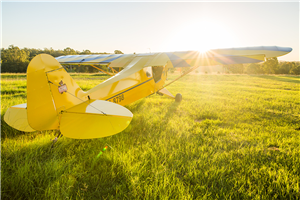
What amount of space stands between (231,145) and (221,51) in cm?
401

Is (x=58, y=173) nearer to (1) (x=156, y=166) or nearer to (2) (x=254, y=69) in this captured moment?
(1) (x=156, y=166)

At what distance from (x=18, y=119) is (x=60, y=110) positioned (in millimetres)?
1107

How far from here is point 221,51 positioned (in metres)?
5.57

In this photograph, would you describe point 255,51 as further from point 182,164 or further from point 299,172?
point 182,164

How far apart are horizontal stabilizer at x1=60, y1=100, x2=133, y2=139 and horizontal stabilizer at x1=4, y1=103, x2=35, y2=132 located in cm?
97

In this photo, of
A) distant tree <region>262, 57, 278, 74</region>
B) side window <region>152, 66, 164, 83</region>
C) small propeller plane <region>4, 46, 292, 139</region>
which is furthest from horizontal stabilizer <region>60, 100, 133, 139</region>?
distant tree <region>262, 57, 278, 74</region>

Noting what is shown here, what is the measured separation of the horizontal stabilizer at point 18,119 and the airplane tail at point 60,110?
25 millimetres

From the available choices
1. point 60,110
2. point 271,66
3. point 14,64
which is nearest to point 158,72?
point 60,110

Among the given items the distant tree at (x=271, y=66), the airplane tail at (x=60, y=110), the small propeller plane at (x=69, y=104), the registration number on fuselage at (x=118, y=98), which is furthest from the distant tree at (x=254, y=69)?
the airplane tail at (x=60, y=110)

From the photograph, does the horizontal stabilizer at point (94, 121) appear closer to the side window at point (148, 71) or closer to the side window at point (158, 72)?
the side window at point (148, 71)

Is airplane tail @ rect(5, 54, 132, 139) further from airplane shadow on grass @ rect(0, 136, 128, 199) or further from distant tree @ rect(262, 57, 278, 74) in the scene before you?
distant tree @ rect(262, 57, 278, 74)

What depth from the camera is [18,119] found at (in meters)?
2.96

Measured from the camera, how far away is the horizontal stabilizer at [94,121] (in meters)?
2.22

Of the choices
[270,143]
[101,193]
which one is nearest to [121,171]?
[101,193]
